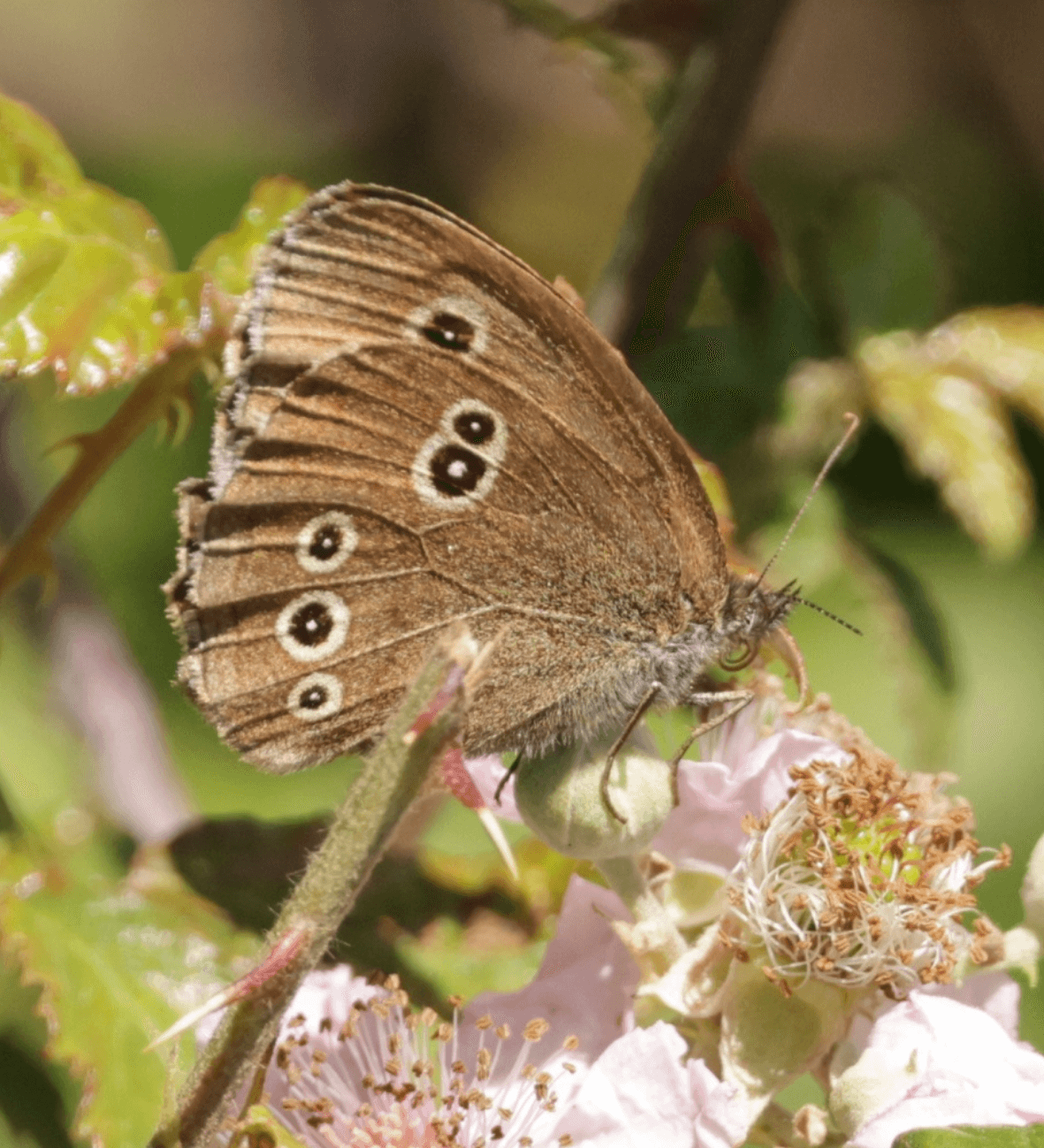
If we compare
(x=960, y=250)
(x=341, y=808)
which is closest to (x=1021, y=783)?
(x=960, y=250)

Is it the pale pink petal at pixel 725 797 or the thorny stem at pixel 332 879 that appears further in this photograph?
the pale pink petal at pixel 725 797

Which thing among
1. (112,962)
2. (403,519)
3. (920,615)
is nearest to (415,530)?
(403,519)

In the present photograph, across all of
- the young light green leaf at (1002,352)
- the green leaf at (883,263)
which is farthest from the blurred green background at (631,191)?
the young light green leaf at (1002,352)

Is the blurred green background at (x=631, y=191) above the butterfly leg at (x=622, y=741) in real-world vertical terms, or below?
above

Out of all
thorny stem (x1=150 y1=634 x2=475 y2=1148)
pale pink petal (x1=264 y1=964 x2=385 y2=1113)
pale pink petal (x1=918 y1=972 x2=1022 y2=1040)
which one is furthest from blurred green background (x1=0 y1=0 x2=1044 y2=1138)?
thorny stem (x1=150 y1=634 x2=475 y2=1148)

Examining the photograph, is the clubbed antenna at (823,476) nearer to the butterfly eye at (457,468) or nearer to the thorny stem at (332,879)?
the butterfly eye at (457,468)
